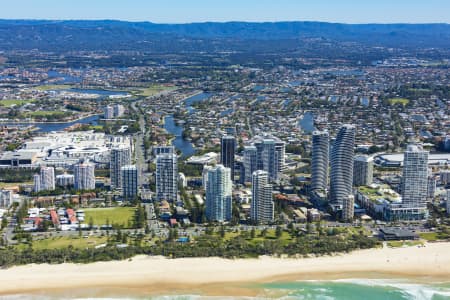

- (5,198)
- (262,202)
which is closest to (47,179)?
(5,198)

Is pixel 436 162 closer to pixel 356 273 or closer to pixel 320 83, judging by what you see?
pixel 356 273

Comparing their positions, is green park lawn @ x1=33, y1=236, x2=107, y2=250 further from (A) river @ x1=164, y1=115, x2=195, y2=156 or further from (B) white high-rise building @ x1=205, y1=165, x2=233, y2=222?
(A) river @ x1=164, y1=115, x2=195, y2=156

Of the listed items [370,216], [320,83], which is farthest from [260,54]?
[370,216]

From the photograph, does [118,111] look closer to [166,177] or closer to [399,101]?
[166,177]

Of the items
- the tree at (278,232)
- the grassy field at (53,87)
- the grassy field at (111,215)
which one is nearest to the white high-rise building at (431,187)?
the tree at (278,232)

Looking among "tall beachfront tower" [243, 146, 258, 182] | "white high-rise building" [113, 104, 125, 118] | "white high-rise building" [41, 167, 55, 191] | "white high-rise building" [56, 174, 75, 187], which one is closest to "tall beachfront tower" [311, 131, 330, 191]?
"tall beachfront tower" [243, 146, 258, 182]
